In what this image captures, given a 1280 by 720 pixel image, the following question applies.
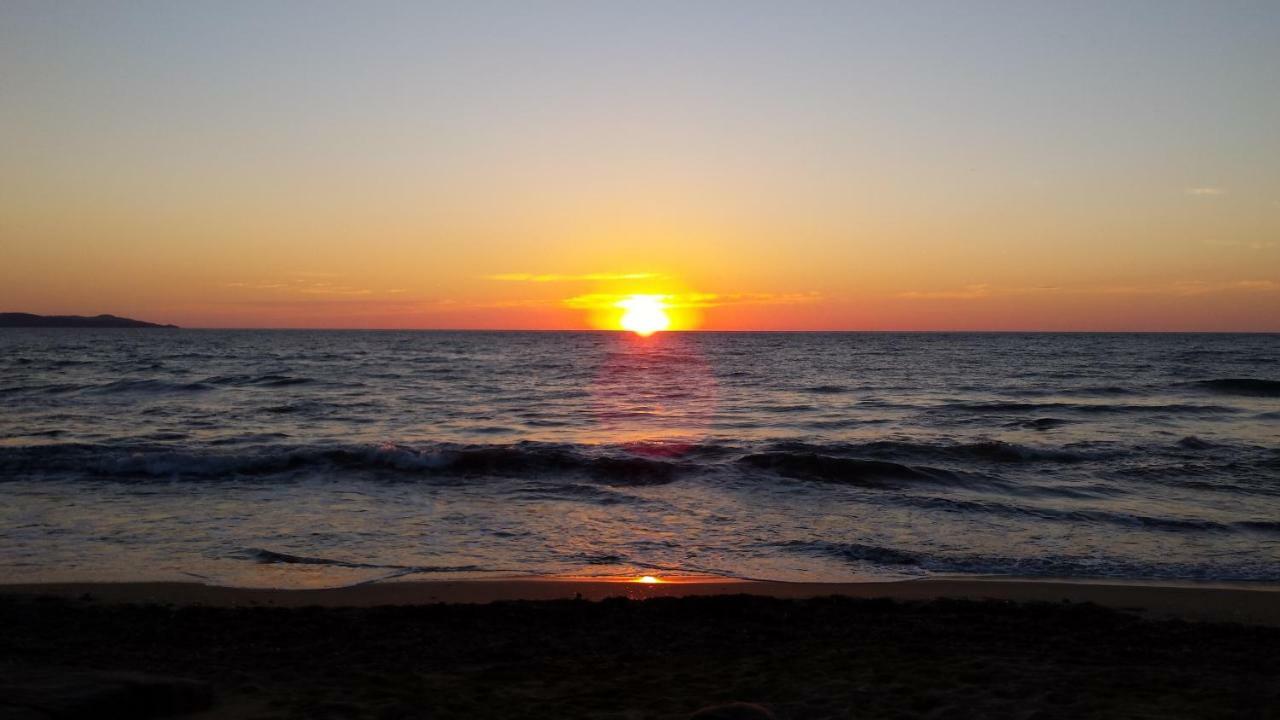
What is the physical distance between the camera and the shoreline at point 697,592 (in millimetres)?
8938

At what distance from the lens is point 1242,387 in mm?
42281

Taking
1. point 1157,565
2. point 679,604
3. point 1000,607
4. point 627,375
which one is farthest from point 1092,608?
point 627,375

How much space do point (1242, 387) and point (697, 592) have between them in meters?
43.9

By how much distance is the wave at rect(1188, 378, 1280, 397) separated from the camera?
40.0m

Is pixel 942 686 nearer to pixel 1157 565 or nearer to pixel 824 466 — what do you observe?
pixel 1157 565

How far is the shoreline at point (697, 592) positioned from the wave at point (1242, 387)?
36670 mm

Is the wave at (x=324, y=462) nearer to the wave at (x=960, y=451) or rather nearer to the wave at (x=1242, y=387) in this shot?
the wave at (x=960, y=451)

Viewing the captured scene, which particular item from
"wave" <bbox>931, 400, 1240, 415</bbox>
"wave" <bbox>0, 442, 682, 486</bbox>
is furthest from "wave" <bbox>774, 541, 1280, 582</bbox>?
"wave" <bbox>931, 400, 1240, 415</bbox>

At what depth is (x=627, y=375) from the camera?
53969 millimetres

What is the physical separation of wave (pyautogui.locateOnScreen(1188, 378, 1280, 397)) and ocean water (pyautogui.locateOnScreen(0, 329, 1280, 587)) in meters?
2.77

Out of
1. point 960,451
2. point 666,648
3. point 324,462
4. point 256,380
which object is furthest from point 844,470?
point 256,380

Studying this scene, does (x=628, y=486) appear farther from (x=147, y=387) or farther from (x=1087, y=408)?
(x=147, y=387)

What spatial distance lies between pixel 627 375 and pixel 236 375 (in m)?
22.6

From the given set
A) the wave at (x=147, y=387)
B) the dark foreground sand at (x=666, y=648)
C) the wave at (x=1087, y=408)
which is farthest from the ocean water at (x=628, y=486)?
the dark foreground sand at (x=666, y=648)
